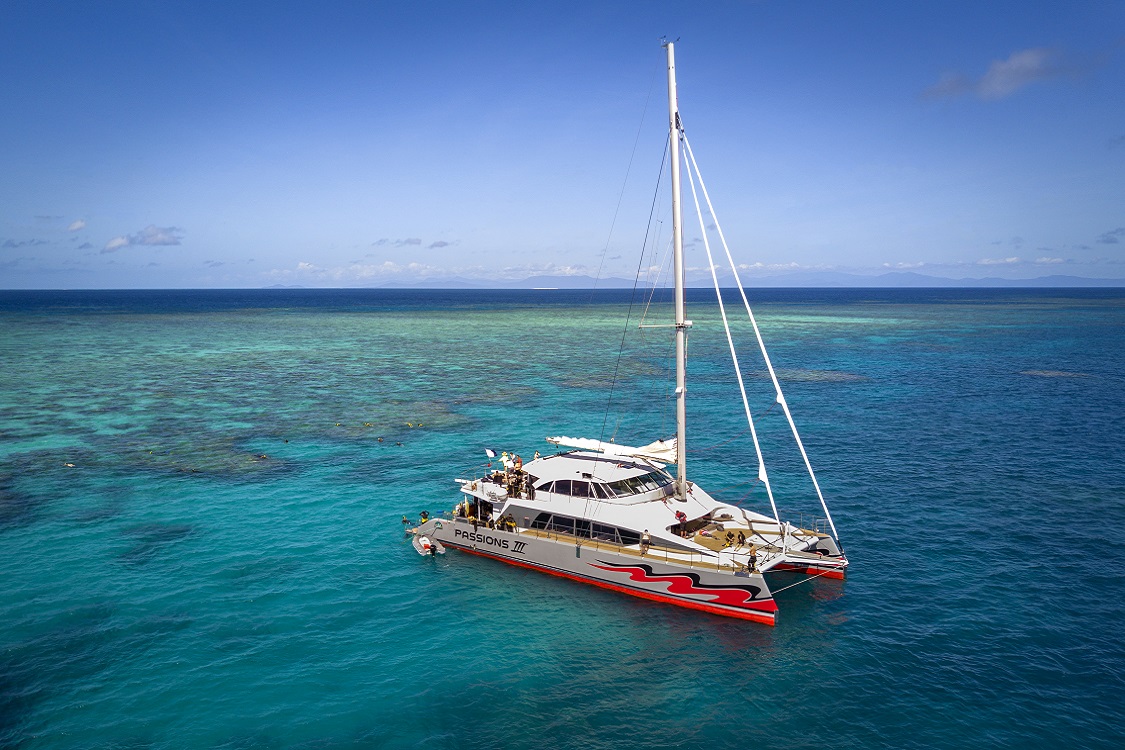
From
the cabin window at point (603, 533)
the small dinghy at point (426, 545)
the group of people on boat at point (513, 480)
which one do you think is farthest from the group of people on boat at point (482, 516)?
the cabin window at point (603, 533)

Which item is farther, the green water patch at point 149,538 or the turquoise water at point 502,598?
the green water patch at point 149,538

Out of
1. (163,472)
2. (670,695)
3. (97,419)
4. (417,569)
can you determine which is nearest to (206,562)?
(417,569)

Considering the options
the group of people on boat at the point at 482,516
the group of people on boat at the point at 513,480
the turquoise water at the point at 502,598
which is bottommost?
the turquoise water at the point at 502,598

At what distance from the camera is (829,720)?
2242 cm

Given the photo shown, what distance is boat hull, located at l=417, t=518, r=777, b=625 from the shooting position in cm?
2828

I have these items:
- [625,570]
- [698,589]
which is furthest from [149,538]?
[698,589]

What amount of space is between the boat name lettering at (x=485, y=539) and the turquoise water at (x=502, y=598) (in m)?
1.08

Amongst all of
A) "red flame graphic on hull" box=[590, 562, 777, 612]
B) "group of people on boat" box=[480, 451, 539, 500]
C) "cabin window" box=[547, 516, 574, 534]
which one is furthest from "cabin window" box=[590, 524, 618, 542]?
"group of people on boat" box=[480, 451, 539, 500]

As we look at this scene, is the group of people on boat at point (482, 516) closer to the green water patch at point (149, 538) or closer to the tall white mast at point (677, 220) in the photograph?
the tall white mast at point (677, 220)

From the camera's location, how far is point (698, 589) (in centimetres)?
2903

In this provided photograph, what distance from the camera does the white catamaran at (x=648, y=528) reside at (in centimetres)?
2914

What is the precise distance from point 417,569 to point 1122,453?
50.3 meters

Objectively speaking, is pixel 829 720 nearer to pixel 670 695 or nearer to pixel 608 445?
pixel 670 695

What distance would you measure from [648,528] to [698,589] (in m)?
3.43
